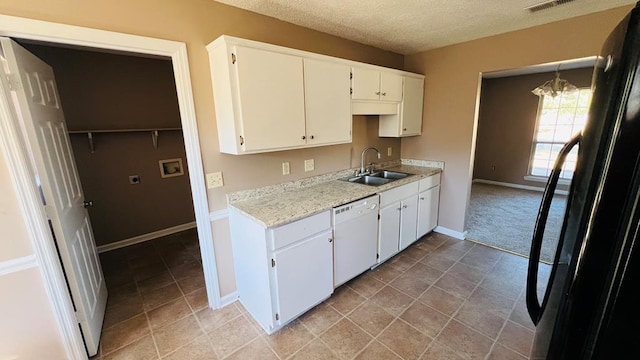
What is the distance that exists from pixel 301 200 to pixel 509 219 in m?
3.60

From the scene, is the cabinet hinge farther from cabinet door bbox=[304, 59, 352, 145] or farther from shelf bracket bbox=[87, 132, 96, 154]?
shelf bracket bbox=[87, 132, 96, 154]

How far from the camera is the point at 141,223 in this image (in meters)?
3.48

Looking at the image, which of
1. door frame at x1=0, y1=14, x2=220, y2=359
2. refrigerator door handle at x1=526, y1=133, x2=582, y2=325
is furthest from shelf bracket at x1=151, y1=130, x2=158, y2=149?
refrigerator door handle at x1=526, y1=133, x2=582, y2=325

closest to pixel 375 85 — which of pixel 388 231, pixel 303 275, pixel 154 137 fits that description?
pixel 388 231

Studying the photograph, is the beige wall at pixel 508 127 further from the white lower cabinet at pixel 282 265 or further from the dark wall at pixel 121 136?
the dark wall at pixel 121 136

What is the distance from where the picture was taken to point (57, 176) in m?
1.69

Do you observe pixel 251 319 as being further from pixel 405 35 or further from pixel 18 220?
pixel 405 35

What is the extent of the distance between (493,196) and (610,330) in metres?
5.51

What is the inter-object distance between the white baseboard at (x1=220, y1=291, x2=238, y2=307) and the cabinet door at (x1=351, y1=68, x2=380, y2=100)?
2121 millimetres

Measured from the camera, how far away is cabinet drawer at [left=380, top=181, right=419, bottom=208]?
8.34 feet

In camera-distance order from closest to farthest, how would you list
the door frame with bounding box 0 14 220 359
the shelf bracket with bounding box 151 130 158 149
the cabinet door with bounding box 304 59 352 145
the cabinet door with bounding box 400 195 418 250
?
the door frame with bounding box 0 14 220 359
the cabinet door with bounding box 304 59 352 145
the cabinet door with bounding box 400 195 418 250
the shelf bracket with bounding box 151 130 158 149

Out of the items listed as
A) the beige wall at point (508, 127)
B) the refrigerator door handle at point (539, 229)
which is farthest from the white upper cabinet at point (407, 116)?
the beige wall at point (508, 127)

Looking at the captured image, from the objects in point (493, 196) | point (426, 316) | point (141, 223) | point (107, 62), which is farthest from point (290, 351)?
point (493, 196)

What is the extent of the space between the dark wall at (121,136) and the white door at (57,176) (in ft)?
3.87
